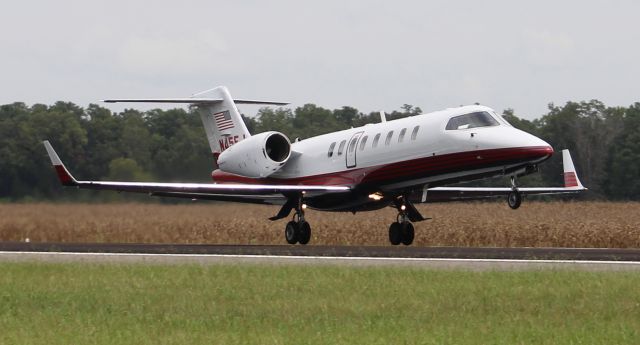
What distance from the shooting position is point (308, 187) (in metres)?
29.0

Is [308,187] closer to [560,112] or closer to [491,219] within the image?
[491,219]

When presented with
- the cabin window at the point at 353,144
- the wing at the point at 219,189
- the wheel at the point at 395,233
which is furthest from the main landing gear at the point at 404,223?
the cabin window at the point at 353,144

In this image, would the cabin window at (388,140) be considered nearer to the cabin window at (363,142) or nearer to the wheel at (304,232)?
the cabin window at (363,142)

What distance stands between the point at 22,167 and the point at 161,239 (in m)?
7.60

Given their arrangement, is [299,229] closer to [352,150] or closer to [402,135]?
[352,150]

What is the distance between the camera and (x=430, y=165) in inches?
1044

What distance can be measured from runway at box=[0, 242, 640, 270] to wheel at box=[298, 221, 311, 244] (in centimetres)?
296

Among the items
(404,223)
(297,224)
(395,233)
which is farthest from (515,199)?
(297,224)

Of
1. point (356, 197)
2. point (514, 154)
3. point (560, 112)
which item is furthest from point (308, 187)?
point (560, 112)

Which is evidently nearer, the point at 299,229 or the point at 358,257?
the point at 358,257

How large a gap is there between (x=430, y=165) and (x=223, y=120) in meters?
8.67

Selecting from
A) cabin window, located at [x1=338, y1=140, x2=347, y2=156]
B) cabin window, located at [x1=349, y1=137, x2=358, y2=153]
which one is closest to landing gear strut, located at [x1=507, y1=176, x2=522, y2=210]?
cabin window, located at [x1=349, y1=137, x2=358, y2=153]

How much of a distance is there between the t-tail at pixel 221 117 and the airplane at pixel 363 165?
0.09ft

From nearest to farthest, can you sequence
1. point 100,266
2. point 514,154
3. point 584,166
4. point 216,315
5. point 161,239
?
point 216,315 → point 100,266 → point 514,154 → point 161,239 → point 584,166
